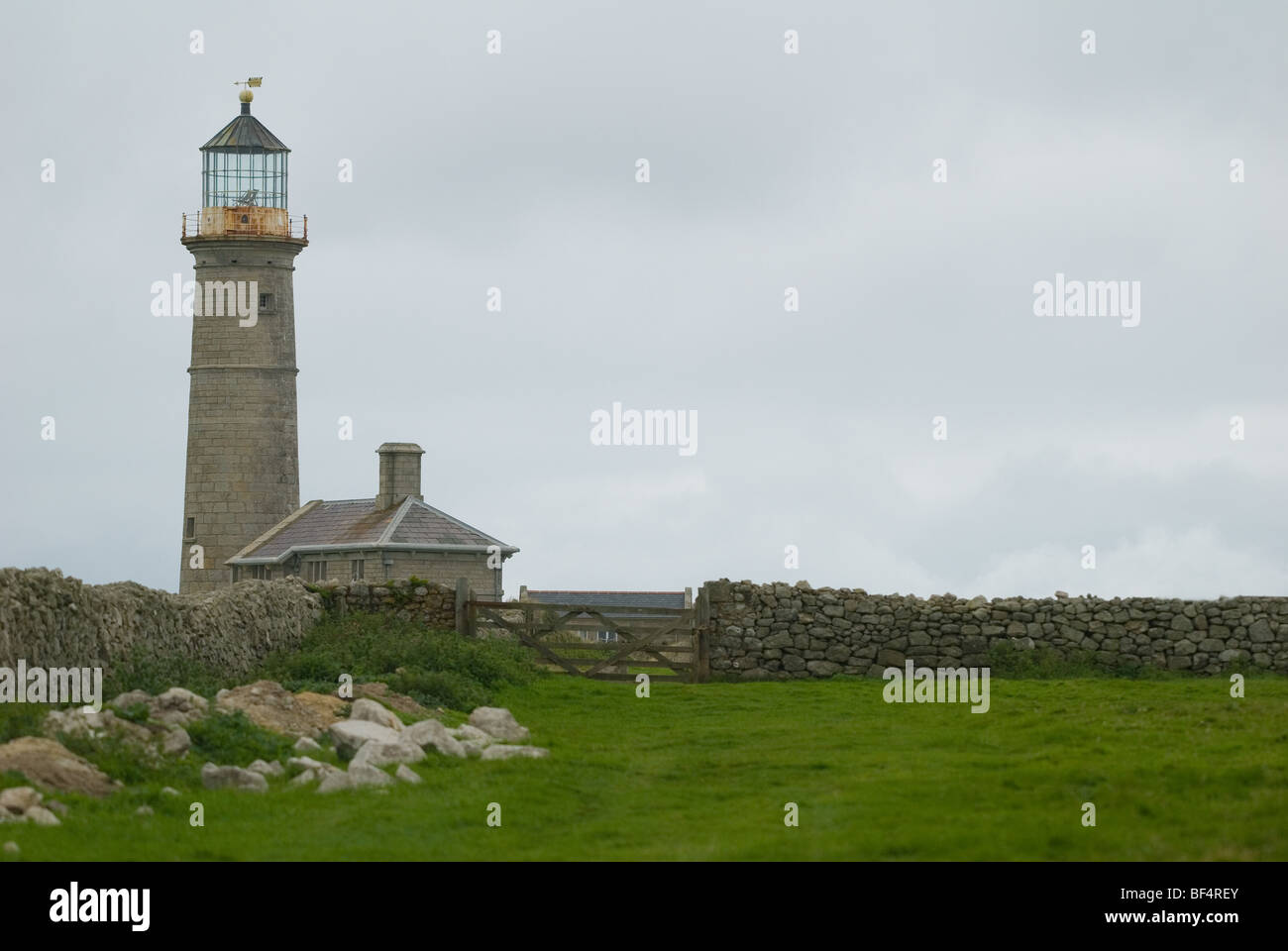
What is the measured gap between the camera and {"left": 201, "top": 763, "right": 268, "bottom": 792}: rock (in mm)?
14750

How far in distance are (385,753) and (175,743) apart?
186 cm

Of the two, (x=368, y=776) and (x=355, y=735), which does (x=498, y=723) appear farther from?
(x=368, y=776)

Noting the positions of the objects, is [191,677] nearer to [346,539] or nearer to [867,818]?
[867,818]

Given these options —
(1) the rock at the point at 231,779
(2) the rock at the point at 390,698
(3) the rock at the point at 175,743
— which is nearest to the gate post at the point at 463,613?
(2) the rock at the point at 390,698

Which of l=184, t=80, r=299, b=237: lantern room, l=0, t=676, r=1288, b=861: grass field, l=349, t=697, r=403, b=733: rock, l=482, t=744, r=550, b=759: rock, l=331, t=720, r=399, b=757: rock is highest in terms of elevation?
l=184, t=80, r=299, b=237: lantern room

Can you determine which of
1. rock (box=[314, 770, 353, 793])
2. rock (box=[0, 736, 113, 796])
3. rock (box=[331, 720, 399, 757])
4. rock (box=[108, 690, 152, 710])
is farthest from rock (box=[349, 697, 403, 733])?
rock (box=[0, 736, 113, 796])

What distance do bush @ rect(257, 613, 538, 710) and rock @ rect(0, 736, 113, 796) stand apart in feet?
21.4

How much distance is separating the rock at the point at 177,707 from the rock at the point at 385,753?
1.58 meters

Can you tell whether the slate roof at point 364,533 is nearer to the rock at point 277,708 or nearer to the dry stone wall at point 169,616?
the dry stone wall at point 169,616

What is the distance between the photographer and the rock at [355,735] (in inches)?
656

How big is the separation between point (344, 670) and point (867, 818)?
11.3 metres

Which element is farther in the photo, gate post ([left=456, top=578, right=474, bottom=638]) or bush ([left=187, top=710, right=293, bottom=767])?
gate post ([left=456, top=578, right=474, bottom=638])

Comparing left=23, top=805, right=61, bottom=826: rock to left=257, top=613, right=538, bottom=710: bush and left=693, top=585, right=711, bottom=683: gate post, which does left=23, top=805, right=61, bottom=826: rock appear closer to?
left=257, top=613, right=538, bottom=710: bush
